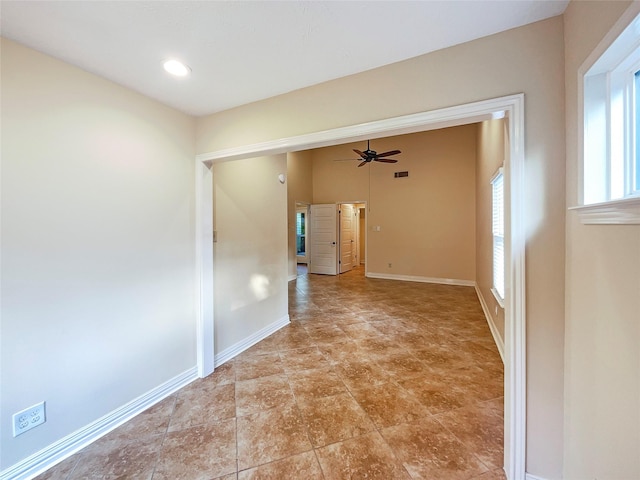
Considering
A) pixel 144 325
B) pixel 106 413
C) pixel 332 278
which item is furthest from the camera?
pixel 332 278

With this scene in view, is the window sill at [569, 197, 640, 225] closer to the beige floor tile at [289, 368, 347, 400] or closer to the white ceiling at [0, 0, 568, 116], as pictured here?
the white ceiling at [0, 0, 568, 116]

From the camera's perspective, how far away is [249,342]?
10.1 feet

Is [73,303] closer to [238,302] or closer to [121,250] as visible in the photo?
[121,250]

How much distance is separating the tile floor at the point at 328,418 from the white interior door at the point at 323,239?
4397 millimetres

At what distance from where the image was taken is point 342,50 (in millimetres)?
1505

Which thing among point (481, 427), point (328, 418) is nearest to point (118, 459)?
point (328, 418)

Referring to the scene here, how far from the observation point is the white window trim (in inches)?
32.1

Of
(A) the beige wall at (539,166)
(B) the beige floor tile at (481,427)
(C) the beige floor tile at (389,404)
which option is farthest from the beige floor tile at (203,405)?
(A) the beige wall at (539,166)

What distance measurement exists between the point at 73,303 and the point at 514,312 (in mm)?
2607

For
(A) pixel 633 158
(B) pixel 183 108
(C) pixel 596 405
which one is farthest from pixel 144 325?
(A) pixel 633 158

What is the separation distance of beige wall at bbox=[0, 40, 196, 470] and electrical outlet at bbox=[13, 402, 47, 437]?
30mm

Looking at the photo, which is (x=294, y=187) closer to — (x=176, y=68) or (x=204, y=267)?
(x=204, y=267)

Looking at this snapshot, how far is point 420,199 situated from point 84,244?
6492 mm

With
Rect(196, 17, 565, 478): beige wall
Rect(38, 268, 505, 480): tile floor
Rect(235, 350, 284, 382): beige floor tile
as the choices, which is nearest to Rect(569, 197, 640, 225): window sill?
Rect(196, 17, 565, 478): beige wall
